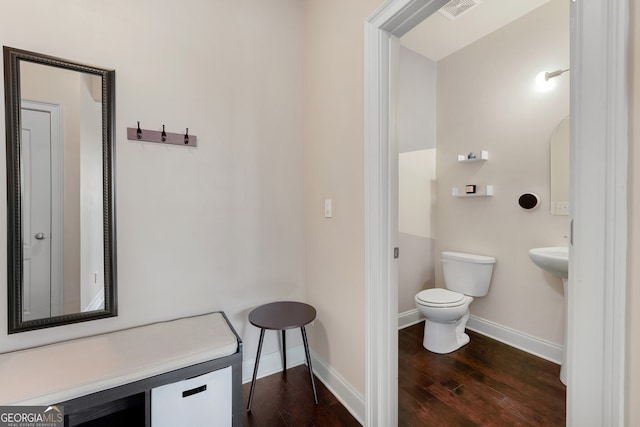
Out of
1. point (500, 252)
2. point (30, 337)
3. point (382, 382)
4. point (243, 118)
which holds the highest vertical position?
point (243, 118)

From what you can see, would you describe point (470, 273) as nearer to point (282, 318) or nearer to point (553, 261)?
point (553, 261)

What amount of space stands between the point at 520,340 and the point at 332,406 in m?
1.67

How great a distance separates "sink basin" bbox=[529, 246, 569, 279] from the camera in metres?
1.63

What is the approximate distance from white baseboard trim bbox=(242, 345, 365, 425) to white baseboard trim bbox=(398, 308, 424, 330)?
1.08 m

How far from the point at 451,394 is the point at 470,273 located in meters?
1.01

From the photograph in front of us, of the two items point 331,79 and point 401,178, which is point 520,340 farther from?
point 331,79

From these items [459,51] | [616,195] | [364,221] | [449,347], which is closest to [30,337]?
[364,221]

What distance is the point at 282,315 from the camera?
165 centimetres

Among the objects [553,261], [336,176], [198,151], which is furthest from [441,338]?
[198,151]

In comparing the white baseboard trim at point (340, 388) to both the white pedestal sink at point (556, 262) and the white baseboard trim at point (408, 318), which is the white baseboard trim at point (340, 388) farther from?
the white pedestal sink at point (556, 262)

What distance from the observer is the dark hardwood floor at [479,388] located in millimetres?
1514

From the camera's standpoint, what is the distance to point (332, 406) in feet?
5.20

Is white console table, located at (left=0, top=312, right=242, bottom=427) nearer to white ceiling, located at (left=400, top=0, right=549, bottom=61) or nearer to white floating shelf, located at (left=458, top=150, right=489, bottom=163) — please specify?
white floating shelf, located at (left=458, top=150, right=489, bottom=163)

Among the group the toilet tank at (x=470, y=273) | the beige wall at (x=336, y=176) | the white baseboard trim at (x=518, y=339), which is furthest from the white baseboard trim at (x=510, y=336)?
the beige wall at (x=336, y=176)
